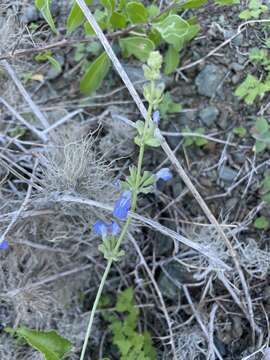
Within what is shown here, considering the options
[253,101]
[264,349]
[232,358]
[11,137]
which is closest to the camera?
[264,349]

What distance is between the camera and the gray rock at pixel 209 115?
1923 millimetres

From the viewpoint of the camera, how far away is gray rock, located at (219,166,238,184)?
1.88m

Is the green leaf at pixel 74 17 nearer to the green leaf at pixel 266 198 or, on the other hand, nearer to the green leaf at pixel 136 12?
the green leaf at pixel 136 12

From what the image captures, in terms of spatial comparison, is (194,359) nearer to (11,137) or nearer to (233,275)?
(233,275)

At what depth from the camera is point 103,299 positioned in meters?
1.95

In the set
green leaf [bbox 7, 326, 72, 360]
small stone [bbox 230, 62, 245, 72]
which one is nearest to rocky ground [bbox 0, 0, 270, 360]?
small stone [bbox 230, 62, 245, 72]

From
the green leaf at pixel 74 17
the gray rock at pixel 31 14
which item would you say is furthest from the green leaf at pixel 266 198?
the gray rock at pixel 31 14

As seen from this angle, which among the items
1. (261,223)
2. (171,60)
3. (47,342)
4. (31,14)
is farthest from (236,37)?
(47,342)

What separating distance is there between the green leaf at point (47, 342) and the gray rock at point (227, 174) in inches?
27.6

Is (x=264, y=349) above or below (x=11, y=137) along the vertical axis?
below

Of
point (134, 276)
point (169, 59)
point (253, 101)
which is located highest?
point (169, 59)

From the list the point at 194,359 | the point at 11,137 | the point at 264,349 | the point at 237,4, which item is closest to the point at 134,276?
the point at 194,359

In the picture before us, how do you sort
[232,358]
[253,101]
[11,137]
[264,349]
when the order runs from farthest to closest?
1. [11,137]
2. [253,101]
3. [232,358]
4. [264,349]

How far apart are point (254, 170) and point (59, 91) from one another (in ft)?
2.48
